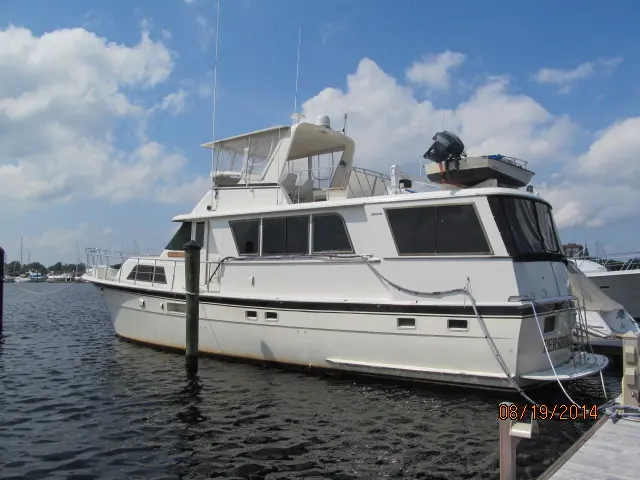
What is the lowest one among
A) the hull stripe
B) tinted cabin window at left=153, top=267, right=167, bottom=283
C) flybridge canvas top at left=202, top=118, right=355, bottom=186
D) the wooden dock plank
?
the wooden dock plank

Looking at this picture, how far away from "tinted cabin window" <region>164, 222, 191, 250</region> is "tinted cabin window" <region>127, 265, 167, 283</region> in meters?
0.57

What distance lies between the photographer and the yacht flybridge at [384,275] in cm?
766

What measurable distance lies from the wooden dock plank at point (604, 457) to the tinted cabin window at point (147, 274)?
29.1ft

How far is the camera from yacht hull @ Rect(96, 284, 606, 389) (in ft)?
24.7

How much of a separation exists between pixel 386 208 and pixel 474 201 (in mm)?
1446

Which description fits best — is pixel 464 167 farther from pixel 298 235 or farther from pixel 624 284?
pixel 624 284

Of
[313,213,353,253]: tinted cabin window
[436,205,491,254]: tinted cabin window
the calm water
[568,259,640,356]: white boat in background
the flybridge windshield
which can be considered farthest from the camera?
[568,259,640,356]: white boat in background

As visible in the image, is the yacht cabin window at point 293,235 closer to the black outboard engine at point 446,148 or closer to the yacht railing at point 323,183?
the yacht railing at point 323,183

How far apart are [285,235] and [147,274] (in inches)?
160

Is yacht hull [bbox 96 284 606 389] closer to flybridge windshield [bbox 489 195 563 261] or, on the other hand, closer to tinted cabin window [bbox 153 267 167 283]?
tinted cabin window [bbox 153 267 167 283]

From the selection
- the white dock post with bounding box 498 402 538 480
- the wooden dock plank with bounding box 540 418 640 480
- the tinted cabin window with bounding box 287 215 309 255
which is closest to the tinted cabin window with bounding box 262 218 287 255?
the tinted cabin window with bounding box 287 215 309 255

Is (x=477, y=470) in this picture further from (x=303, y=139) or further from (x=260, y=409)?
(x=303, y=139)
